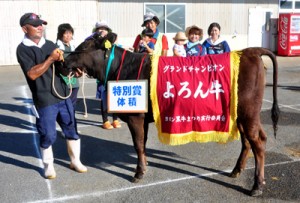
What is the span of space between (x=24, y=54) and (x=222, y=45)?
3.28m

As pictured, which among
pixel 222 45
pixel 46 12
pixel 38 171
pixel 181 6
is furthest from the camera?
pixel 181 6

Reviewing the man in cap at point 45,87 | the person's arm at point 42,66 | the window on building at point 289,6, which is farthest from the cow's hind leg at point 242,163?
the window on building at point 289,6

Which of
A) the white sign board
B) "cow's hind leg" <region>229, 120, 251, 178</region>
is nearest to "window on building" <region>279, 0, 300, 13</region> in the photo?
"cow's hind leg" <region>229, 120, 251, 178</region>

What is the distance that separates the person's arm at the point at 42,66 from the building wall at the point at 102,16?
11.6 meters

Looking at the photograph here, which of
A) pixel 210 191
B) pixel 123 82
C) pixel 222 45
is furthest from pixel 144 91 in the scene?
pixel 222 45

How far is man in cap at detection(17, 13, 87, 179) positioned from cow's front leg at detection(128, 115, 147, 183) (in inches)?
29.9

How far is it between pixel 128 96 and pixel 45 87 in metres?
0.97

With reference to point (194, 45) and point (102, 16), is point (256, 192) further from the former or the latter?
point (102, 16)

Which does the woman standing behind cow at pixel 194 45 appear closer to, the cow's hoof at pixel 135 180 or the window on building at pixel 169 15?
the cow's hoof at pixel 135 180

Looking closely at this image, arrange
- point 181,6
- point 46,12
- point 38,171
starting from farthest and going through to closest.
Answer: point 181,6, point 46,12, point 38,171

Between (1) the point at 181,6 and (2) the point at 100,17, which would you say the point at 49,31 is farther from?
(1) the point at 181,6

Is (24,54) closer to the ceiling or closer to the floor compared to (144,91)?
closer to the ceiling

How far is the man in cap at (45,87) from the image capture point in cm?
394

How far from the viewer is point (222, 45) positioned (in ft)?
19.4
